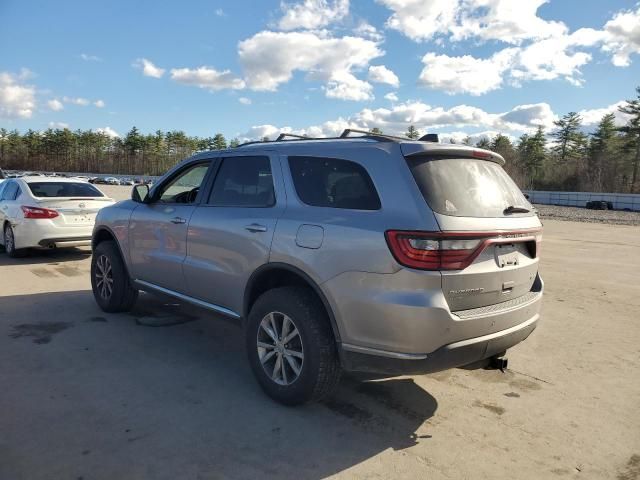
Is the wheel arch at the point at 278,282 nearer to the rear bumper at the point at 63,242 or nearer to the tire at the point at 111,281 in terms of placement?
the tire at the point at 111,281

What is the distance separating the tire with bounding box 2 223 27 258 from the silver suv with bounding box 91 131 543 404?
643 cm

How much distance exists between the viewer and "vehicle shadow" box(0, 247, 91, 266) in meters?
8.94

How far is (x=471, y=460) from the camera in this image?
9.55ft

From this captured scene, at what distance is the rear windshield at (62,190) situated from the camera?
915 cm

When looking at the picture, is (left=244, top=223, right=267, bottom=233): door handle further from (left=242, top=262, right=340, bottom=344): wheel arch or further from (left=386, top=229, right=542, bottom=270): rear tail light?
(left=386, top=229, right=542, bottom=270): rear tail light

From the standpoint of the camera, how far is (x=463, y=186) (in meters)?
3.19

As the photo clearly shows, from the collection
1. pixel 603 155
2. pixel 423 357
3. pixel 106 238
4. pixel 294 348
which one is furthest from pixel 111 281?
pixel 603 155

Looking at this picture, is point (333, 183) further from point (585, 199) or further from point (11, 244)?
point (585, 199)

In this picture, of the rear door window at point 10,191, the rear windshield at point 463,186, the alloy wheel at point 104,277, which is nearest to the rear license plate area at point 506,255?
the rear windshield at point 463,186

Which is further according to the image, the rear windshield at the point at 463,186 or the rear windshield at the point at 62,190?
the rear windshield at the point at 62,190

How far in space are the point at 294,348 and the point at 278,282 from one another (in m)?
0.53

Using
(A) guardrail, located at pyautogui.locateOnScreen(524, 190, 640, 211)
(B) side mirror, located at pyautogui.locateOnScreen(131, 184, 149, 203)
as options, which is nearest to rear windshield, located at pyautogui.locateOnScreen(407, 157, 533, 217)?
(B) side mirror, located at pyautogui.locateOnScreen(131, 184, 149, 203)

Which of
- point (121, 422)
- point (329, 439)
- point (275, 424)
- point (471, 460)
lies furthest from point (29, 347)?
point (471, 460)

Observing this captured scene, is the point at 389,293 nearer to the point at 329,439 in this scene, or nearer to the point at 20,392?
the point at 329,439
